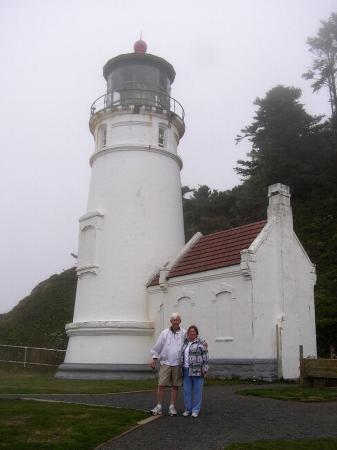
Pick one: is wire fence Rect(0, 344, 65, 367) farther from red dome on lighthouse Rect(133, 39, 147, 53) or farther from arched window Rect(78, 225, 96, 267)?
red dome on lighthouse Rect(133, 39, 147, 53)

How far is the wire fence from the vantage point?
78.1 ft

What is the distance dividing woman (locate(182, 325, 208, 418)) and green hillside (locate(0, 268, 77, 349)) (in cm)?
1985

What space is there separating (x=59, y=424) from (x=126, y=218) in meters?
12.3

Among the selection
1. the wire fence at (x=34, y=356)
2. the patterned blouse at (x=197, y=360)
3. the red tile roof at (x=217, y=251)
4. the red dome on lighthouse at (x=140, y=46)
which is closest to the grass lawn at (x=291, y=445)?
the patterned blouse at (x=197, y=360)

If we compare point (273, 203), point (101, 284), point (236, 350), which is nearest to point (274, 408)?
point (236, 350)

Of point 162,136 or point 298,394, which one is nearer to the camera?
point 298,394

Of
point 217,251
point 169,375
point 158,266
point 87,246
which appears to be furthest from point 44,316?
point 169,375

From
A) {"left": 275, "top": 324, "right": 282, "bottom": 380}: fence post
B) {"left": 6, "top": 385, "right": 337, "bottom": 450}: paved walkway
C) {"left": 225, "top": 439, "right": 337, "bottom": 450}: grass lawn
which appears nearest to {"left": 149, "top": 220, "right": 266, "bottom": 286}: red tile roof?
{"left": 275, "top": 324, "right": 282, "bottom": 380}: fence post

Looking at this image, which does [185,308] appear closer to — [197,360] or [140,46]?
[197,360]

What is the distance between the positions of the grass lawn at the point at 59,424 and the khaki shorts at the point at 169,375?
27.6 inches

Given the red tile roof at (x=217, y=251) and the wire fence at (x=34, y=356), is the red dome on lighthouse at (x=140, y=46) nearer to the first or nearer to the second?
the red tile roof at (x=217, y=251)

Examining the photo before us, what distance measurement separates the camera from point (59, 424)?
7.38 m

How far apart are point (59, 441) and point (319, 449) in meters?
3.24

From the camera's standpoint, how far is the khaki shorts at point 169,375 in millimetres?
9047
